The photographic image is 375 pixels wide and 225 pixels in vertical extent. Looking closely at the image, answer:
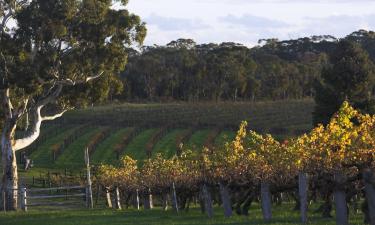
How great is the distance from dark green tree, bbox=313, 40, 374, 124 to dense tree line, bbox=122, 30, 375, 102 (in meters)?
75.0

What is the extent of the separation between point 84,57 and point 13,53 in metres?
3.50

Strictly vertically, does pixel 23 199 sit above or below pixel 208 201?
below

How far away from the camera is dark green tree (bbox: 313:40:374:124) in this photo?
4147cm

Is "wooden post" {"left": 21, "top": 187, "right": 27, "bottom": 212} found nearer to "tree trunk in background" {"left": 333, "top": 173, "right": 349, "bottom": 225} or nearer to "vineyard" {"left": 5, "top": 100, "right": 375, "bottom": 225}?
"vineyard" {"left": 5, "top": 100, "right": 375, "bottom": 225}

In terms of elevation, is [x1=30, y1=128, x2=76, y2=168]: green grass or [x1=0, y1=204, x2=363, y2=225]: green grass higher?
[x1=0, y1=204, x2=363, y2=225]: green grass

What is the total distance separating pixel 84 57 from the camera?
38594 mm

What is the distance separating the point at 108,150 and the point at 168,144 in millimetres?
6386

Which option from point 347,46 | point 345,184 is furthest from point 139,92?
point 345,184

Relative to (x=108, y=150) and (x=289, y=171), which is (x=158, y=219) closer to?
(x=289, y=171)

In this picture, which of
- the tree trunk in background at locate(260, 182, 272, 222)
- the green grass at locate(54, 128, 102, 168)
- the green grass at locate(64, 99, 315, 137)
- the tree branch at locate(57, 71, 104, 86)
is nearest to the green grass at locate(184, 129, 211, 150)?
the green grass at locate(64, 99, 315, 137)

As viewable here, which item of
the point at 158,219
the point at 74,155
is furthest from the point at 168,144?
the point at 158,219

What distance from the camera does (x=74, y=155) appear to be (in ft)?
257

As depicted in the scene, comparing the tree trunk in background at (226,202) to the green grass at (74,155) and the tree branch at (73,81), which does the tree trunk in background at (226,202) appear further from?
the green grass at (74,155)

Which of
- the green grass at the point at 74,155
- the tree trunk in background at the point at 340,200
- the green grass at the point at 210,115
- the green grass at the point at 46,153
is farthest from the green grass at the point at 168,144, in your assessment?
the tree trunk in background at the point at 340,200
